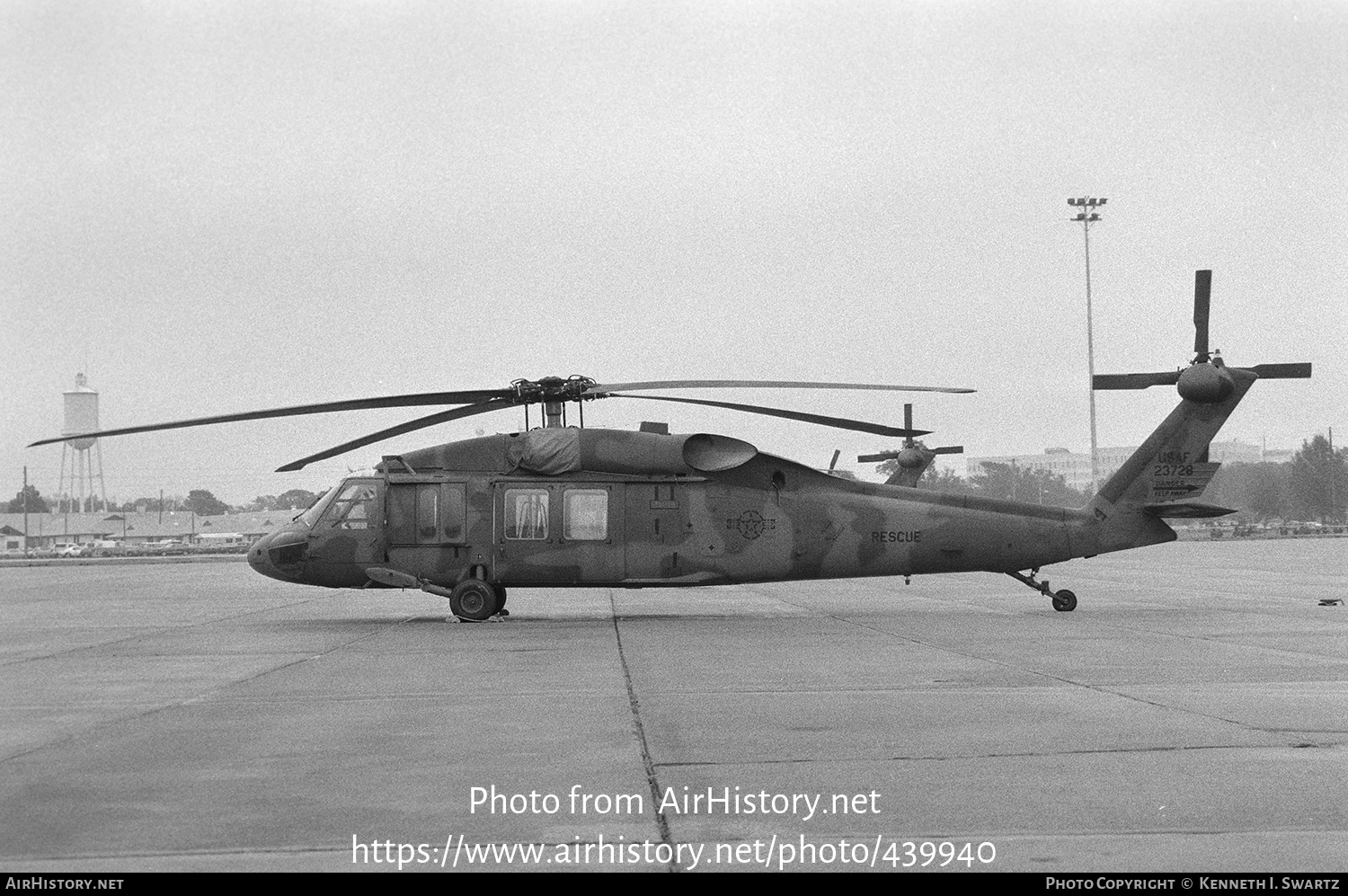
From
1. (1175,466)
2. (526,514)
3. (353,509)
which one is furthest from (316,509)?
(1175,466)

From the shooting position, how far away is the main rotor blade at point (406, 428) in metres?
20.0

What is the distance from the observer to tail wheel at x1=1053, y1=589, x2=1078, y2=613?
2155cm

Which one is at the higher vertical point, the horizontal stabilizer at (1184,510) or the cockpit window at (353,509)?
the cockpit window at (353,509)

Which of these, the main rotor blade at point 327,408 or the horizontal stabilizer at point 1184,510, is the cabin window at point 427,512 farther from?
the horizontal stabilizer at point 1184,510

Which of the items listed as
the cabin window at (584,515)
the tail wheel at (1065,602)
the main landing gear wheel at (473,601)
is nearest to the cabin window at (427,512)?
the main landing gear wheel at (473,601)

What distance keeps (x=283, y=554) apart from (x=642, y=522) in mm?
5740

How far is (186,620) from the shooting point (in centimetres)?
2142

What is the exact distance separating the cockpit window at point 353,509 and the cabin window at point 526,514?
2.18 metres

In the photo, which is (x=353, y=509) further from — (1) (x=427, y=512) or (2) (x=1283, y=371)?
(2) (x=1283, y=371)

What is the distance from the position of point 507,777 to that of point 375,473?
14301 millimetres

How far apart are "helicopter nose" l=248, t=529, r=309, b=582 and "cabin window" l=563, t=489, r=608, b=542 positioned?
4155 mm

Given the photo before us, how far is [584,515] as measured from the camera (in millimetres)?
20906

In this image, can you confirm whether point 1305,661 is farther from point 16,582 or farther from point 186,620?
point 16,582

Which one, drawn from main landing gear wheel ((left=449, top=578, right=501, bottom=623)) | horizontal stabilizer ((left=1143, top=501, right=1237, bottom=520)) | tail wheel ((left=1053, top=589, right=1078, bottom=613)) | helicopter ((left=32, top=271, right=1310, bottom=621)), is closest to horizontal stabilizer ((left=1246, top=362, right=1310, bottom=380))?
helicopter ((left=32, top=271, right=1310, bottom=621))
